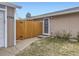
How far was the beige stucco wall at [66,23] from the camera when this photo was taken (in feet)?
39.6

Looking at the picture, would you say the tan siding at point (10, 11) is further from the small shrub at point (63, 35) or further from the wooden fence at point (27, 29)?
the small shrub at point (63, 35)

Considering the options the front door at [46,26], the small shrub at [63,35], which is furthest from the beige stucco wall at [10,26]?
the front door at [46,26]

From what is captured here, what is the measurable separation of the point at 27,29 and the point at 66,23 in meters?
4.10

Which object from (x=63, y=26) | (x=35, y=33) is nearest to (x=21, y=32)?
(x=35, y=33)

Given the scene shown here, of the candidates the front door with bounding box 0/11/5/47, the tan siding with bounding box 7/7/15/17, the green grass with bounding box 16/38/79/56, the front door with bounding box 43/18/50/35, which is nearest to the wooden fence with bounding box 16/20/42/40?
the front door with bounding box 43/18/50/35

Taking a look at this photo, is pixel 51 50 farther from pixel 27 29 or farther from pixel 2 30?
pixel 27 29

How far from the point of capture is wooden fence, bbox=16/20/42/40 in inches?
530

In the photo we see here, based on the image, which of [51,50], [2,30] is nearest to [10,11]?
[2,30]

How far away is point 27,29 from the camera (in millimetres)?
14648

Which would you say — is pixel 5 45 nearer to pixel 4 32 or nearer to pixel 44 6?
pixel 4 32

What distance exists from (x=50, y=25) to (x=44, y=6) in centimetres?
260

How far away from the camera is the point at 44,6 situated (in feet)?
52.8

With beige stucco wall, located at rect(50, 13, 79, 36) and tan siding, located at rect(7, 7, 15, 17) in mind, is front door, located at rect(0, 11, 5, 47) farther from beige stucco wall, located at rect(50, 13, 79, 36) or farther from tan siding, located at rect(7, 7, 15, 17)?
beige stucco wall, located at rect(50, 13, 79, 36)

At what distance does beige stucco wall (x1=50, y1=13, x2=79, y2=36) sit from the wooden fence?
2.21 metres
